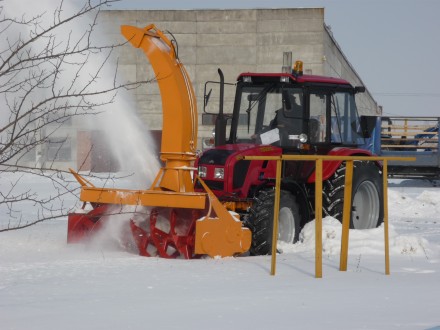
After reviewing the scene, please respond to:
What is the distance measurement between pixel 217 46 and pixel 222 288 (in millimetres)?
30986

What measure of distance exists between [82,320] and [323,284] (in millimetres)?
2505

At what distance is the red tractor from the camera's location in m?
9.16

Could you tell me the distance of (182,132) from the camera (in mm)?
9180

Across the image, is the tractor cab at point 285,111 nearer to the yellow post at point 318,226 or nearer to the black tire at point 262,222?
the black tire at point 262,222

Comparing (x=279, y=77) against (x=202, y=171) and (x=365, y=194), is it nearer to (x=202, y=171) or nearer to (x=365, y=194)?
(x=202, y=171)

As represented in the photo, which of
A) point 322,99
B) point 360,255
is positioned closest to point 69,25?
point 322,99

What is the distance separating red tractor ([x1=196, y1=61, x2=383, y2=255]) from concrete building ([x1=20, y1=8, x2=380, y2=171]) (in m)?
25.7

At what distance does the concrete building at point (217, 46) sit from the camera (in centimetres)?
3622

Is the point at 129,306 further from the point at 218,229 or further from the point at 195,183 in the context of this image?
the point at 195,183

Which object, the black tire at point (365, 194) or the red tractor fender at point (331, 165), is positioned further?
the black tire at point (365, 194)

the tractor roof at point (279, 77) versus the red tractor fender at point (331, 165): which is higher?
the tractor roof at point (279, 77)

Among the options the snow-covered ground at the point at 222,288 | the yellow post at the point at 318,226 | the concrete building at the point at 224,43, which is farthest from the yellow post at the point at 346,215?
the concrete building at the point at 224,43

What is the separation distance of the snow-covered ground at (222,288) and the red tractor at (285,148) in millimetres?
419

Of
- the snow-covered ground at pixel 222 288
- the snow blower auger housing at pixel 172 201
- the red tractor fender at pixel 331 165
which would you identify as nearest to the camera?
the snow-covered ground at pixel 222 288
